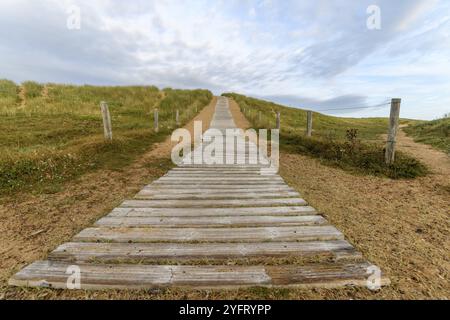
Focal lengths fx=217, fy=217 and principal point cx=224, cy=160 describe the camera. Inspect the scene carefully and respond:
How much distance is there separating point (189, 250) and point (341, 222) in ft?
7.60

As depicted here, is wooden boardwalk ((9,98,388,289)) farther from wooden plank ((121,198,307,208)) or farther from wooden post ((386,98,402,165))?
wooden post ((386,98,402,165))

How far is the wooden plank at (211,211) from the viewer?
10.6 ft

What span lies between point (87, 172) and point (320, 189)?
582 centimetres

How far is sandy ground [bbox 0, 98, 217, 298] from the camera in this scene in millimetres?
2588

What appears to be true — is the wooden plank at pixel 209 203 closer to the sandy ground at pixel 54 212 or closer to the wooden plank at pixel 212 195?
the wooden plank at pixel 212 195

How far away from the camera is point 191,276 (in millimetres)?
2074

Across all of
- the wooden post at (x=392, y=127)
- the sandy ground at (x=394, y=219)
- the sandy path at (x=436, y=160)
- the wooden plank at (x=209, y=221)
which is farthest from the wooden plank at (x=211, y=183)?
the sandy path at (x=436, y=160)

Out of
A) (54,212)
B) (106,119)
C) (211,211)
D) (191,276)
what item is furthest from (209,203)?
(106,119)

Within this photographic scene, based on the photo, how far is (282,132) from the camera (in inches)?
460

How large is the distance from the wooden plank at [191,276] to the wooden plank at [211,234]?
457mm

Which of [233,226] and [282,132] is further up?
[282,132]

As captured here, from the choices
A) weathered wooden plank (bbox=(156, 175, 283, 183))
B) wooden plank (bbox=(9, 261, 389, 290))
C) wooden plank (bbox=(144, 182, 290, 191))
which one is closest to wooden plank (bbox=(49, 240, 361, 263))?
wooden plank (bbox=(9, 261, 389, 290))
